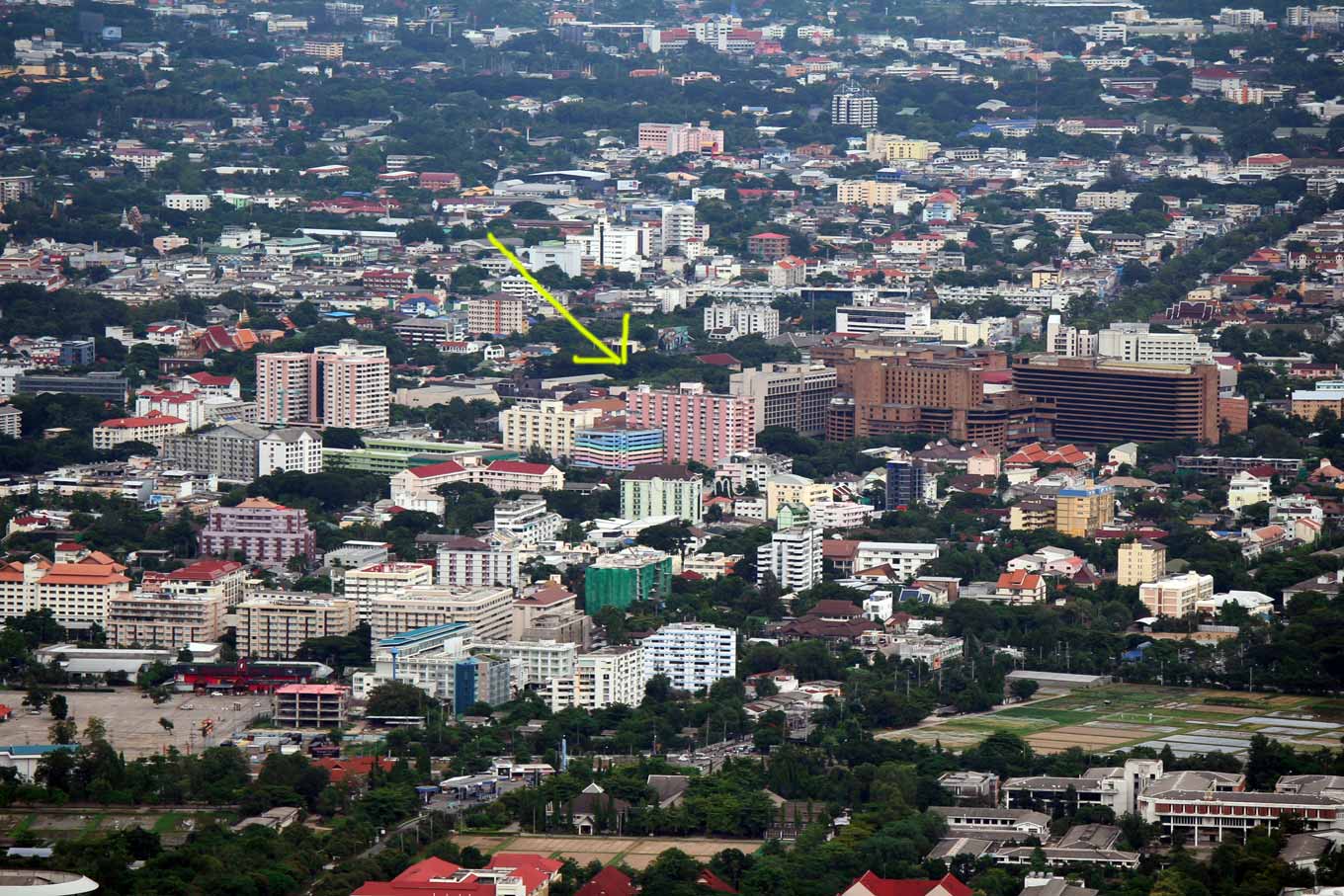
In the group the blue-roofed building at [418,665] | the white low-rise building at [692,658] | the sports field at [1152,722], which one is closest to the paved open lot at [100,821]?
Answer: the blue-roofed building at [418,665]

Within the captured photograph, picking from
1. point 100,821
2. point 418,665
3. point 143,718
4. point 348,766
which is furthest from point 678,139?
point 100,821

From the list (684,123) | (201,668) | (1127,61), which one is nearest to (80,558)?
(201,668)

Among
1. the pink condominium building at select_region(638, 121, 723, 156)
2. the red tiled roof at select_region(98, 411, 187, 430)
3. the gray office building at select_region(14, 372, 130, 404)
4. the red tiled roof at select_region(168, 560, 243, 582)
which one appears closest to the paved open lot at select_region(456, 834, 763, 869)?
the red tiled roof at select_region(168, 560, 243, 582)

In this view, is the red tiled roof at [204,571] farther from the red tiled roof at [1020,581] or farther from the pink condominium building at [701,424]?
the pink condominium building at [701,424]

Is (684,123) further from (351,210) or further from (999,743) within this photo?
(999,743)

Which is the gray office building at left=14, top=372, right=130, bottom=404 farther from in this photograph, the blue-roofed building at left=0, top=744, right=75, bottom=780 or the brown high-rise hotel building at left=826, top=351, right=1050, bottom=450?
the blue-roofed building at left=0, top=744, right=75, bottom=780

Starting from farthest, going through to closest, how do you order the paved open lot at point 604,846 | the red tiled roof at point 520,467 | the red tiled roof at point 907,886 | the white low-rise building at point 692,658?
the red tiled roof at point 520,467, the white low-rise building at point 692,658, the paved open lot at point 604,846, the red tiled roof at point 907,886
